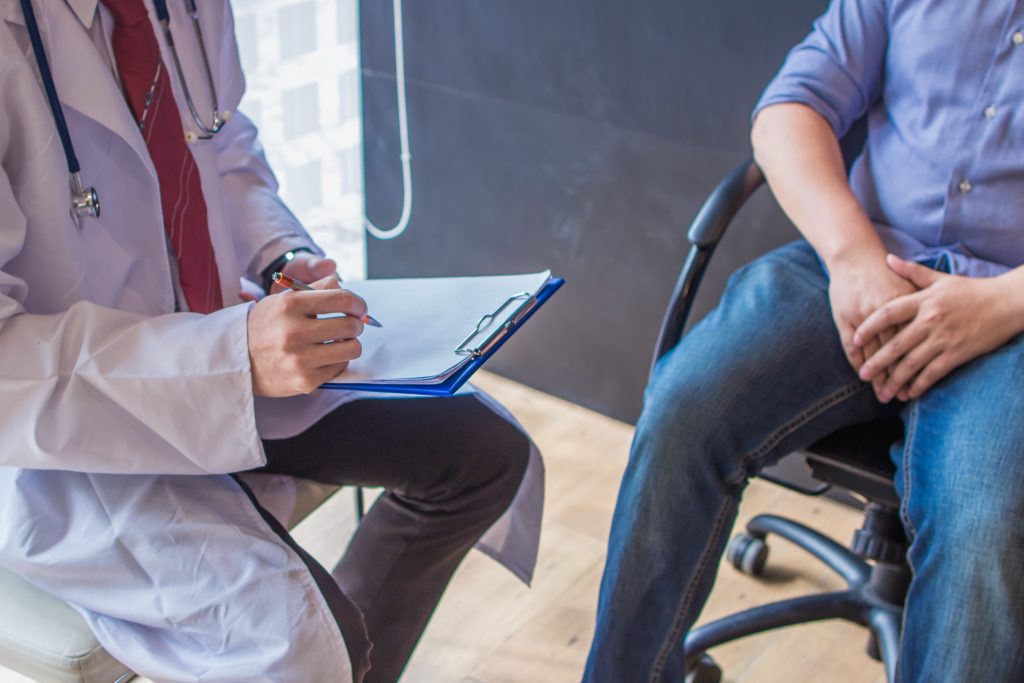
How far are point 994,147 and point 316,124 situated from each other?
1.51m

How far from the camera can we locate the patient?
4.00 ft

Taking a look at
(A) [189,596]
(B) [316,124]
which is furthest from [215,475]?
(B) [316,124]

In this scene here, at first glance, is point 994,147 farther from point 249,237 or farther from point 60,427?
point 60,427

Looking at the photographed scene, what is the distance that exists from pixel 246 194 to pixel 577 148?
91cm

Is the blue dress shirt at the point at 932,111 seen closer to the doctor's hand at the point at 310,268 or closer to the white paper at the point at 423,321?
the white paper at the point at 423,321

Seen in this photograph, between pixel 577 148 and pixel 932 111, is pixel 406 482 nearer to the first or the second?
pixel 932 111

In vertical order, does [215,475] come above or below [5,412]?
below

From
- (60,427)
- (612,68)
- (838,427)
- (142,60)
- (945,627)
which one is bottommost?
(945,627)

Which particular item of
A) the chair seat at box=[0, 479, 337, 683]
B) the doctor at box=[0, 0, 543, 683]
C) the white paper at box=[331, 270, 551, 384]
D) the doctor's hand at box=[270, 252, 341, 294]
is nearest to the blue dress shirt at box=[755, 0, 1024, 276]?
the white paper at box=[331, 270, 551, 384]

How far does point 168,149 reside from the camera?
1.20 metres

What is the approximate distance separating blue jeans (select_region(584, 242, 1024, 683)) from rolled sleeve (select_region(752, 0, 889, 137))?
268mm

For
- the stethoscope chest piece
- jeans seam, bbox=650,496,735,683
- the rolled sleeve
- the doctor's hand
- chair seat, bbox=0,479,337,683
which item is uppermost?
the rolled sleeve

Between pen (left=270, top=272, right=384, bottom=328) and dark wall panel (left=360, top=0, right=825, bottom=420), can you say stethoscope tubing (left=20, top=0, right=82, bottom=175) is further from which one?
dark wall panel (left=360, top=0, right=825, bottom=420)

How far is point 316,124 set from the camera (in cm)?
248
